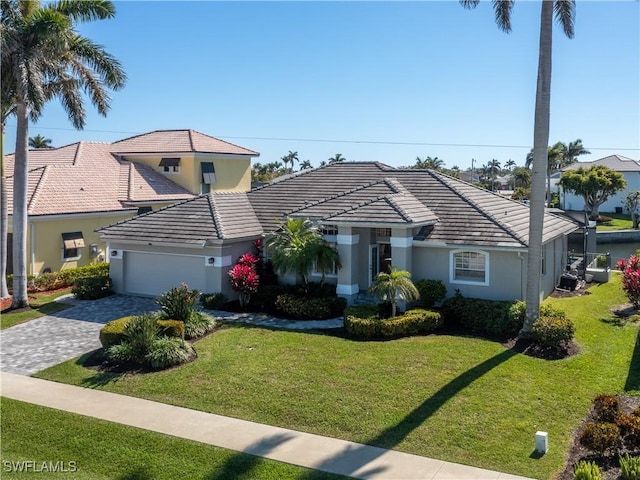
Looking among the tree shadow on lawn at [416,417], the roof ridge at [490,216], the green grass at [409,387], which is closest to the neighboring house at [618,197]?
the roof ridge at [490,216]

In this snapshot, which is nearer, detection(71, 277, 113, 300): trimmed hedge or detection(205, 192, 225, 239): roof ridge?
detection(205, 192, 225, 239): roof ridge

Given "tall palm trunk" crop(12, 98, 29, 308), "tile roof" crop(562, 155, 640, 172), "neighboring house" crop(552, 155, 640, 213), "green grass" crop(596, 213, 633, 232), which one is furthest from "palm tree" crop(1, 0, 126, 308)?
"tile roof" crop(562, 155, 640, 172)

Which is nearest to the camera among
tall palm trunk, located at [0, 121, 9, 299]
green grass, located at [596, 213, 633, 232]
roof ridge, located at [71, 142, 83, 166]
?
tall palm trunk, located at [0, 121, 9, 299]

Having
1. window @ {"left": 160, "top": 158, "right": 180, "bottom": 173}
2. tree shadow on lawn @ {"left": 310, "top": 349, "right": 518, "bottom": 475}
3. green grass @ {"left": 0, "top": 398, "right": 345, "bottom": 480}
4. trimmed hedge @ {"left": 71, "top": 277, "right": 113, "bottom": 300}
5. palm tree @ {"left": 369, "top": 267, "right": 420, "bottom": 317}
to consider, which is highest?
window @ {"left": 160, "top": 158, "right": 180, "bottom": 173}

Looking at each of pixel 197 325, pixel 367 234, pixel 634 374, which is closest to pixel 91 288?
pixel 197 325

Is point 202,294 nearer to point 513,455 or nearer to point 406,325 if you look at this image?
point 406,325

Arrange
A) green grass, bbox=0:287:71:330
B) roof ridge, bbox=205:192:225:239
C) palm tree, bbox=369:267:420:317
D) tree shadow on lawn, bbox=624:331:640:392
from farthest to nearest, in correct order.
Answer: roof ridge, bbox=205:192:225:239 → green grass, bbox=0:287:71:330 → palm tree, bbox=369:267:420:317 → tree shadow on lawn, bbox=624:331:640:392

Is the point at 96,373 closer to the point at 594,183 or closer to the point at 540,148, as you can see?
the point at 540,148

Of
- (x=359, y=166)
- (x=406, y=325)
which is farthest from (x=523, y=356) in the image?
(x=359, y=166)

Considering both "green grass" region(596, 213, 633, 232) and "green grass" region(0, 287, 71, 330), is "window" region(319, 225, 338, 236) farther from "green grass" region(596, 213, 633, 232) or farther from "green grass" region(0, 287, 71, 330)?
"green grass" region(596, 213, 633, 232)
